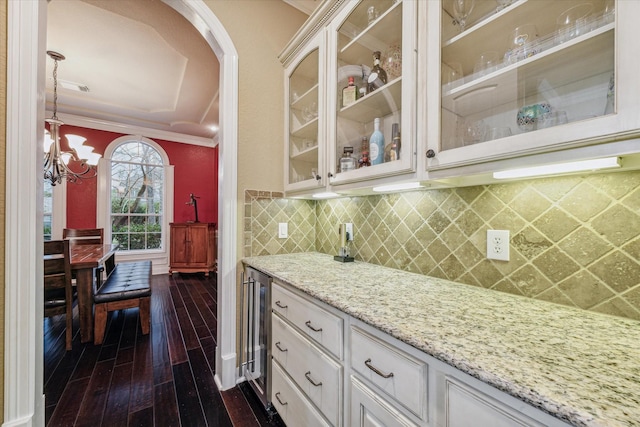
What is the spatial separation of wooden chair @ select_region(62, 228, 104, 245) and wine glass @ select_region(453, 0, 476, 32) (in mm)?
4552

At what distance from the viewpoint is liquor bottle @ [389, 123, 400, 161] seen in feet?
3.63

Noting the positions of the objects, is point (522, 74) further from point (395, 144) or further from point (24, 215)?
point (24, 215)

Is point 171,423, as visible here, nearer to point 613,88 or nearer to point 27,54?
point 27,54

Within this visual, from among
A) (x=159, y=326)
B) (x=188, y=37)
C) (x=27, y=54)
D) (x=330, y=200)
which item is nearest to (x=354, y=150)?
(x=330, y=200)

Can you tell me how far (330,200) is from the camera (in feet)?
6.34

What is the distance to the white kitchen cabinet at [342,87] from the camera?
1035mm

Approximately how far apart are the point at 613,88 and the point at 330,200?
148cm

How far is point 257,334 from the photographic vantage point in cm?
169

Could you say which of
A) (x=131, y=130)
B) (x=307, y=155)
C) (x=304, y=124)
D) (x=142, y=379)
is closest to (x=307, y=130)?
(x=304, y=124)

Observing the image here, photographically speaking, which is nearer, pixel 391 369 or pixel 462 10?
pixel 391 369

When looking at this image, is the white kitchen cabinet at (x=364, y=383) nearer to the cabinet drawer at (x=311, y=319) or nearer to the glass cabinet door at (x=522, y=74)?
the cabinet drawer at (x=311, y=319)

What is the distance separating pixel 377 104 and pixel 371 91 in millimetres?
80

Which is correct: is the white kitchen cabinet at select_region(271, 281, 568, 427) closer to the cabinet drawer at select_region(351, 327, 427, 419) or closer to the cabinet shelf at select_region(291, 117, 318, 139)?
the cabinet drawer at select_region(351, 327, 427, 419)

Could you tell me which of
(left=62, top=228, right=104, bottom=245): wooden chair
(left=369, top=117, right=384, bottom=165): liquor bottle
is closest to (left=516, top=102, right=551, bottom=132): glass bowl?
(left=369, top=117, right=384, bottom=165): liquor bottle
